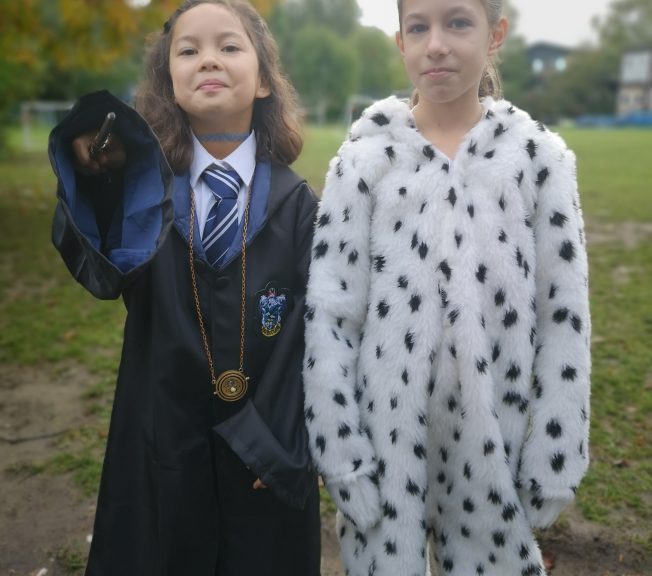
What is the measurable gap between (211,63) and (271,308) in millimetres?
698

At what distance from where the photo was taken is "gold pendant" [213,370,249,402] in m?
1.92

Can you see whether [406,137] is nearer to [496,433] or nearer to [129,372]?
[496,433]

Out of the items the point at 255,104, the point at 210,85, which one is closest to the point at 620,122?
the point at 255,104

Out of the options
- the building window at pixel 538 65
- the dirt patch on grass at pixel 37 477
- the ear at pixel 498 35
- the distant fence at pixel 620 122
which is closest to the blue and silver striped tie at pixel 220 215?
the ear at pixel 498 35

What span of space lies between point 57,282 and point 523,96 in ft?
204

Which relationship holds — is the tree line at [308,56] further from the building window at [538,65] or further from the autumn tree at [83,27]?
the building window at [538,65]

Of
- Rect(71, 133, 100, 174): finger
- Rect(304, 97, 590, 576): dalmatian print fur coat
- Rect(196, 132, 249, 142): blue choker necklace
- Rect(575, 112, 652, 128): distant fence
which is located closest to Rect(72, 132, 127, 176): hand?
Rect(71, 133, 100, 174): finger

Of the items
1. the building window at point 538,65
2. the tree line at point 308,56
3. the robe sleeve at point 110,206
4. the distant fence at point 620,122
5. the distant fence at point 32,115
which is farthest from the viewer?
the building window at point 538,65

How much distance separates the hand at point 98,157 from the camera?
1766 mm

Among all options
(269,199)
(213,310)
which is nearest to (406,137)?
(269,199)

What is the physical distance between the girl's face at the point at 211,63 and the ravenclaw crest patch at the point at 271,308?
520 mm

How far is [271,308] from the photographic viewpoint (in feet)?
6.43

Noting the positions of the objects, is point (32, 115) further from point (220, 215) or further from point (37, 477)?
point (220, 215)

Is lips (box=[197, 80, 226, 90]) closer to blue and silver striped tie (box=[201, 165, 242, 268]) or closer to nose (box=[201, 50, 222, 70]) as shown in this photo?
nose (box=[201, 50, 222, 70])
